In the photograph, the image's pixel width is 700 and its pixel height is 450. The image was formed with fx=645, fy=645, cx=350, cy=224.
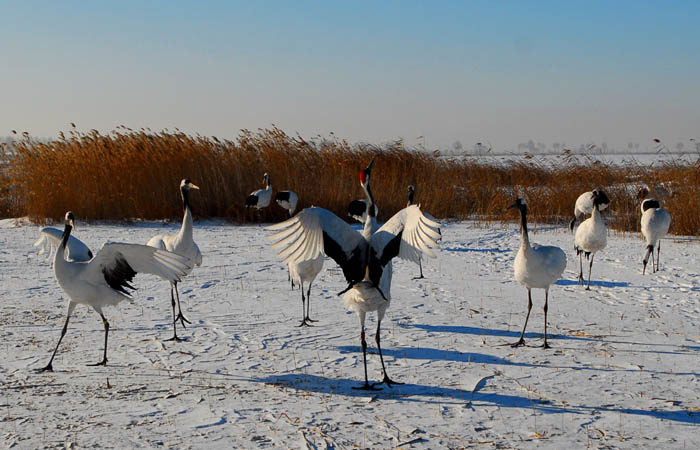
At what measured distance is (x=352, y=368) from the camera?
5.32m

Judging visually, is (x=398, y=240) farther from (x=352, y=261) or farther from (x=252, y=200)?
(x=252, y=200)

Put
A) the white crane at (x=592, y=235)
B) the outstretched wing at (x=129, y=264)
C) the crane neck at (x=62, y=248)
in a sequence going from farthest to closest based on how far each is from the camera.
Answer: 1. the white crane at (x=592, y=235)
2. the crane neck at (x=62, y=248)
3. the outstretched wing at (x=129, y=264)

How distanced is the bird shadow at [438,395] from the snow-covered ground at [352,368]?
16mm

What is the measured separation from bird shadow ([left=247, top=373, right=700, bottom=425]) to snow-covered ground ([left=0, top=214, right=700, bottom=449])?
0.02 metres

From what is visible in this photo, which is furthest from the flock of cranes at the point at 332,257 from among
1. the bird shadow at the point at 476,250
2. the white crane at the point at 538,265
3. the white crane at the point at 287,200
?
the white crane at the point at 287,200

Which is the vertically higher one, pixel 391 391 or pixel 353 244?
pixel 353 244

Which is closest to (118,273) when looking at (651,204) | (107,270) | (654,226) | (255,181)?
(107,270)

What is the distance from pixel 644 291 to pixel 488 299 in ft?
6.68

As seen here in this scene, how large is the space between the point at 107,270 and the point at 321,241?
190 centimetres

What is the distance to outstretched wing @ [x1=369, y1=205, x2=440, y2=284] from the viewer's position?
184 inches

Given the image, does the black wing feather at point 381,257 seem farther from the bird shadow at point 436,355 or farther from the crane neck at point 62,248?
the crane neck at point 62,248

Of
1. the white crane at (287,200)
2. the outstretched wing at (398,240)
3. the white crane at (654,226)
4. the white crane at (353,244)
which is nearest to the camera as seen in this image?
the outstretched wing at (398,240)

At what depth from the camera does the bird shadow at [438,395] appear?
14.1 ft

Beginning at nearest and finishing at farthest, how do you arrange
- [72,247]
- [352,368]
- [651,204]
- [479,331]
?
[352,368]
[72,247]
[479,331]
[651,204]
